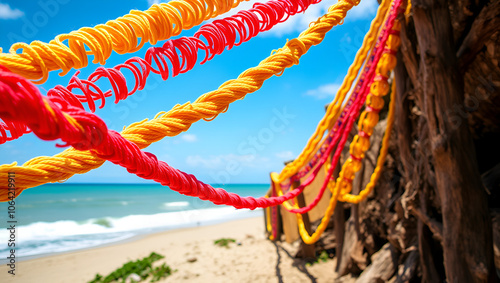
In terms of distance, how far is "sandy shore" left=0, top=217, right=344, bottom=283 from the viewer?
397 cm

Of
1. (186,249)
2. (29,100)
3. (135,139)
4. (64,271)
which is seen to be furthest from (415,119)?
(64,271)

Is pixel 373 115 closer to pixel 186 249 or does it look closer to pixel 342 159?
pixel 342 159

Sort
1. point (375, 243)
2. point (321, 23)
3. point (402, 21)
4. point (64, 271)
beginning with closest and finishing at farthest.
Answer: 1. point (321, 23)
2. point (402, 21)
3. point (375, 243)
4. point (64, 271)

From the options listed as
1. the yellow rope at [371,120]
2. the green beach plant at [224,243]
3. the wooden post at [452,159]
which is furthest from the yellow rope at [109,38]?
the green beach plant at [224,243]

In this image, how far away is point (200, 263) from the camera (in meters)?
4.82

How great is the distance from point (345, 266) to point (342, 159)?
1.48m

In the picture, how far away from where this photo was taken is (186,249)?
19.5 feet

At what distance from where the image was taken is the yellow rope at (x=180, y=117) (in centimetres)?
81

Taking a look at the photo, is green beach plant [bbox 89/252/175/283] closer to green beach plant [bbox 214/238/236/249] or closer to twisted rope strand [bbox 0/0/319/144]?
green beach plant [bbox 214/238/236/249]

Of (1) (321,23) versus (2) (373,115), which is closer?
(1) (321,23)

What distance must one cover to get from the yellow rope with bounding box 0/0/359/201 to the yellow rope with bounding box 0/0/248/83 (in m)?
0.23

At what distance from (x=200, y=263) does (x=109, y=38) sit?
15.1ft

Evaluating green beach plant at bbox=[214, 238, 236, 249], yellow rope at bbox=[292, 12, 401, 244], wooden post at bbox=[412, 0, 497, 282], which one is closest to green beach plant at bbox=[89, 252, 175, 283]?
green beach plant at bbox=[214, 238, 236, 249]

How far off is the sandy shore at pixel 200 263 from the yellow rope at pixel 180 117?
320 centimetres
